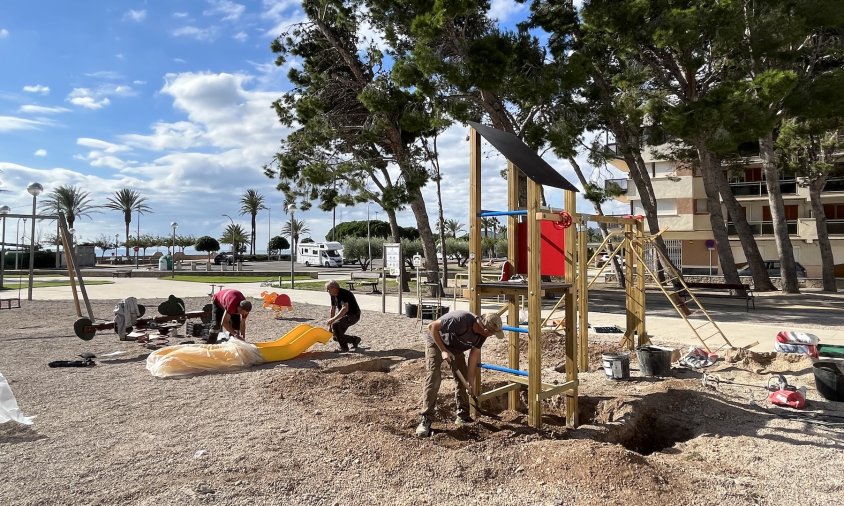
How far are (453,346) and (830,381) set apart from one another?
14.8 feet

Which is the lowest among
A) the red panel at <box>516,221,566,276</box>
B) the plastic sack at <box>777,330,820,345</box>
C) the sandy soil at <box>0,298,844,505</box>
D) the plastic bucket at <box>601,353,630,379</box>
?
the sandy soil at <box>0,298,844,505</box>

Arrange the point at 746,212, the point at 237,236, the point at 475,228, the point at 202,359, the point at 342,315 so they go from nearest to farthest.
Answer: the point at 475,228 → the point at 202,359 → the point at 342,315 → the point at 746,212 → the point at 237,236

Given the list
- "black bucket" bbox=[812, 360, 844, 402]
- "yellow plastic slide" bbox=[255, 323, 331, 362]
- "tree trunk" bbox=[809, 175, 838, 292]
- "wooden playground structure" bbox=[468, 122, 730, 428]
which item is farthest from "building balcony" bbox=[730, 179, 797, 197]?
"wooden playground structure" bbox=[468, 122, 730, 428]

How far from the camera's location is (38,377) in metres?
8.14

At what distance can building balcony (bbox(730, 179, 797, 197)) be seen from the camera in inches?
1441

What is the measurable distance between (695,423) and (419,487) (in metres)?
3.39

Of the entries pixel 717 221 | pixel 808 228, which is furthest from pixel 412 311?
pixel 808 228

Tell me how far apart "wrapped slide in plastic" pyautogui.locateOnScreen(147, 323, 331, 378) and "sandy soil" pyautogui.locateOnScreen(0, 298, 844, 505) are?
0.28 metres

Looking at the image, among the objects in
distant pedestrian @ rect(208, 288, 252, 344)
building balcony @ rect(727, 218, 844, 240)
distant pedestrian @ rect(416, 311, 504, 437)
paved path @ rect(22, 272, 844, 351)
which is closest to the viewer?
distant pedestrian @ rect(416, 311, 504, 437)

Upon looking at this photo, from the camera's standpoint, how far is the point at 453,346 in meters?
5.71

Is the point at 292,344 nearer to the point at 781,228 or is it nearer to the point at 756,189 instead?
the point at 781,228

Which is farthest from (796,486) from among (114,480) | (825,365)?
(114,480)

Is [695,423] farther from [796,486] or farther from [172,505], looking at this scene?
[172,505]

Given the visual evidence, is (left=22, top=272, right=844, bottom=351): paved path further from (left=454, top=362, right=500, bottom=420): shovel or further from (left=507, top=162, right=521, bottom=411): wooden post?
(left=454, top=362, right=500, bottom=420): shovel
